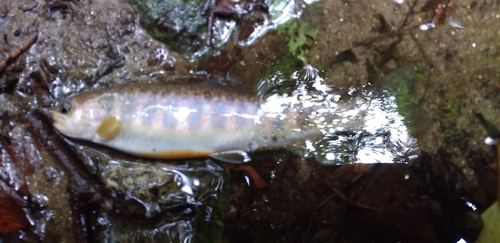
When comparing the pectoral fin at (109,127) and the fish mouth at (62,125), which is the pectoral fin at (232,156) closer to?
the pectoral fin at (109,127)

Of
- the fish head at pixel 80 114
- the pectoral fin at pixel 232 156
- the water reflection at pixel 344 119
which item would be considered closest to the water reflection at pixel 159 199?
the pectoral fin at pixel 232 156

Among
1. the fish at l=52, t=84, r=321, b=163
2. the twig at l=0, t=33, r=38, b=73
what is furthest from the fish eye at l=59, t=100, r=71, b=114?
the twig at l=0, t=33, r=38, b=73

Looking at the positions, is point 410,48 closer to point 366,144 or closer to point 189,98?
point 366,144

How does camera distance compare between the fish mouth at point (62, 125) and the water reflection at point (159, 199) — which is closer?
the fish mouth at point (62, 125)

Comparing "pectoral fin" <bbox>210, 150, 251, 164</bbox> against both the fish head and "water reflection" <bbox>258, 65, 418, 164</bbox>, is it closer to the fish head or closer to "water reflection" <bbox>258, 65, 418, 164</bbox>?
"water reflection" <bbox>258, 65, 418, 164</bbox>

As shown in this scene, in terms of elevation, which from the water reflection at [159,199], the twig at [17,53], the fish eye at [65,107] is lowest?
the water reflection at [159,199]

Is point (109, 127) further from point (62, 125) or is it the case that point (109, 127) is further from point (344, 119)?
point (344, 119)

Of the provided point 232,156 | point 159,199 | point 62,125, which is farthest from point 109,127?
point 232,156

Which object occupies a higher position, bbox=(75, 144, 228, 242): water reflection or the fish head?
the fish head
